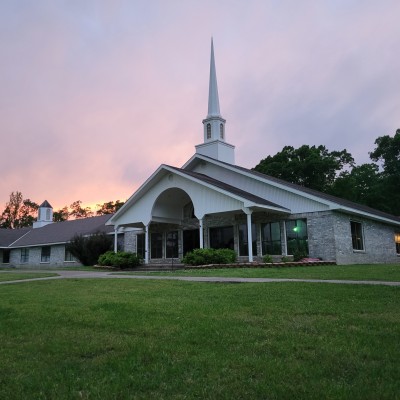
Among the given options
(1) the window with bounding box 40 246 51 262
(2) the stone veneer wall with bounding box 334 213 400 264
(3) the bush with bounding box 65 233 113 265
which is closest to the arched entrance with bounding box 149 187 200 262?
(3) the bush with bounding box 65 233 113 265

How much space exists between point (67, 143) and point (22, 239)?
24647 millimetres

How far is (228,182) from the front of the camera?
25531mm

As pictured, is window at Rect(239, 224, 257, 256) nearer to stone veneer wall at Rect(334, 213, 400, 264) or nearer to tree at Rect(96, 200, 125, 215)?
stone veneer wall at Rect(334, 213, 400, 264)

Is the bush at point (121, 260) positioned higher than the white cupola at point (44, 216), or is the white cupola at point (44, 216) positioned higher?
the white cupola at point (44, 216)

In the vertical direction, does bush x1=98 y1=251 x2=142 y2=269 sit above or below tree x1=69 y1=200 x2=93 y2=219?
below

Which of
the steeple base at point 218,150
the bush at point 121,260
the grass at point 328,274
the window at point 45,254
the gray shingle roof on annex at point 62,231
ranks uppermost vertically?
the steeple base at point 218,150

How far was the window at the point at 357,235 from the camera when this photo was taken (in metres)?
22.7

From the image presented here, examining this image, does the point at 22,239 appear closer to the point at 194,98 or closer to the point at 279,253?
the point at 194,98

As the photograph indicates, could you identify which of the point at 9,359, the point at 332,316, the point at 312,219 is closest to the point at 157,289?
the point at 332,316

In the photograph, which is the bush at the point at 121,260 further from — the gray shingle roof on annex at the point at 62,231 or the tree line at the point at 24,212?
the tree line at the point at 24,212

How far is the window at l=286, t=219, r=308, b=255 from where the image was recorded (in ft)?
71.0

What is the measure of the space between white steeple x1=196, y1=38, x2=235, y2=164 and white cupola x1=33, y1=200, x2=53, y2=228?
28654mm

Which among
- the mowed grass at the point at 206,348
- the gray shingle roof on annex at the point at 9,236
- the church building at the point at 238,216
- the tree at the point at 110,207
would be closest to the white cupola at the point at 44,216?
the gray shingle roof on annex at the point at 9,236

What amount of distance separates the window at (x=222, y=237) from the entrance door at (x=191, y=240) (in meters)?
1.57
